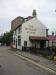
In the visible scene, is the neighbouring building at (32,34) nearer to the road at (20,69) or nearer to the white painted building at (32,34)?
the white painted building at (32,34)

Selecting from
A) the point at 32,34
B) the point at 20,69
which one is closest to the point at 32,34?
the point at 32,34

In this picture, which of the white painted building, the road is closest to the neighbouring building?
the white painted building

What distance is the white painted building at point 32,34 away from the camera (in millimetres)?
63719

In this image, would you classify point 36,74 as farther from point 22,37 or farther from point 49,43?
point 49,43

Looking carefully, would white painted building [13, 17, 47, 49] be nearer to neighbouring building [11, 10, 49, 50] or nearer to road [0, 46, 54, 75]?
neighbouring building [11, 10, 49, 50]

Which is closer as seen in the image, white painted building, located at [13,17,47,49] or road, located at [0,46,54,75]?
road, located at [0,46,54,75]

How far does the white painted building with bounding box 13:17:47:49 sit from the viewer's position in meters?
63.7

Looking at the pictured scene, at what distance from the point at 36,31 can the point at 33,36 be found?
1962 mm

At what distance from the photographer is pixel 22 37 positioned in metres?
63.6

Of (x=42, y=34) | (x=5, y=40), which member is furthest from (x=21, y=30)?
(x=5, y=40)

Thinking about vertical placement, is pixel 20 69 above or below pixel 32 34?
below

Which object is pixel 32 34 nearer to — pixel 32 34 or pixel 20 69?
pixel 32 34

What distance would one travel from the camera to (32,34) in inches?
2562

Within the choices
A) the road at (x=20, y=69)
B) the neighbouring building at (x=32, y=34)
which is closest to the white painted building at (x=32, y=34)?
the neighbouring building at (x=32, y=34)
